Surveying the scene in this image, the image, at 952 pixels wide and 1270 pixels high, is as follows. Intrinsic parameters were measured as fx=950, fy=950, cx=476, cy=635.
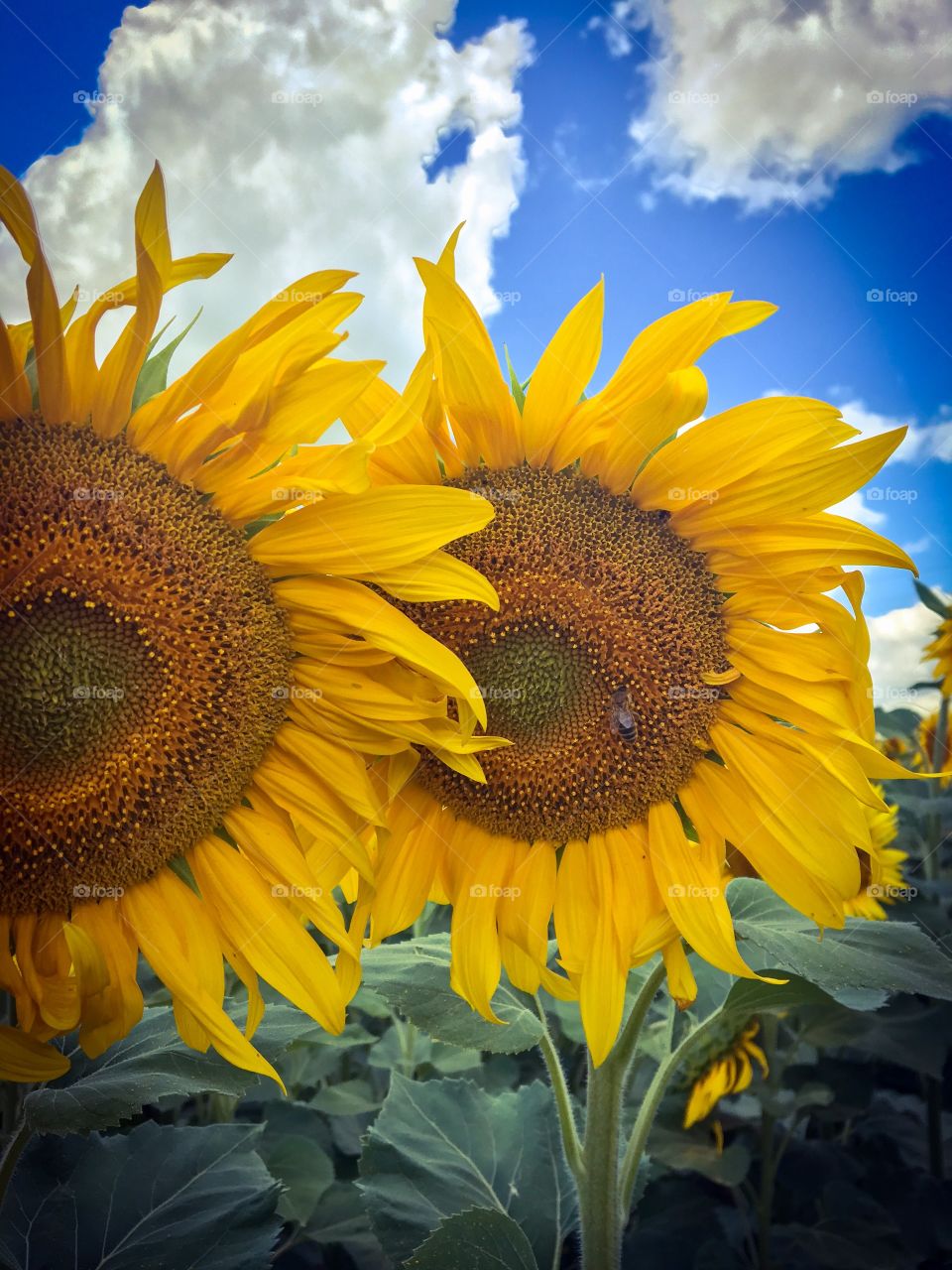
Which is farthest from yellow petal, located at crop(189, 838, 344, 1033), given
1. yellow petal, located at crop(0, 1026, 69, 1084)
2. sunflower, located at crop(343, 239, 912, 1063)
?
yellow petal, located at crop(0, 1026, 69, 1084)

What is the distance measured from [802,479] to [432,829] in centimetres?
68

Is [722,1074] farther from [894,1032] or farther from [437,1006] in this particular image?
[437,1006]

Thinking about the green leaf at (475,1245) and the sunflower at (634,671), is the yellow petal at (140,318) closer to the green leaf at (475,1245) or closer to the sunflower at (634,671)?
the sunflower at (634,671)

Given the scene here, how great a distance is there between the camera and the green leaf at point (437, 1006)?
1.33m

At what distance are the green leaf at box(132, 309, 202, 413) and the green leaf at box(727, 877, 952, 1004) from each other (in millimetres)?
1052

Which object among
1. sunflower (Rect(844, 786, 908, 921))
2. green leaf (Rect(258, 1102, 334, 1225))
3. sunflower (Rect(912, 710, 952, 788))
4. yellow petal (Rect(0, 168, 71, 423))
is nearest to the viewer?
yellow petal (Rect(0, 168, 71, 423))

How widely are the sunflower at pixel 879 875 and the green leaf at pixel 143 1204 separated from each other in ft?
3.22

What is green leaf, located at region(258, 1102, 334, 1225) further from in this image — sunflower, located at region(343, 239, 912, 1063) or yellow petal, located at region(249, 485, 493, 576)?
yellow petal, located at region(249, 485, 493, 576)

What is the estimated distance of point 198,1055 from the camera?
124 cm

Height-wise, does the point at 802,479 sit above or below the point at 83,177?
below

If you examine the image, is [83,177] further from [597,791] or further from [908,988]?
[908,988]

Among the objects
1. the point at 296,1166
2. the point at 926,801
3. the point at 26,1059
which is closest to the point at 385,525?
the point at 26,1059

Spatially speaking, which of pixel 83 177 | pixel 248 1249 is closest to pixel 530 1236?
Result: pixel 248 1249

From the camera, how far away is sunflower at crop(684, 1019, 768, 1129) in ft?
6.84
